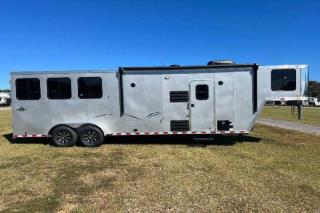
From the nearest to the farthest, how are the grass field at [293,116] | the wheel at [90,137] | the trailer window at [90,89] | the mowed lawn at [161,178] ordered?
the mowed lawn at [161,178] → the wheel at [90,137] → the trailer window at [90,89] → the grass field at [293,116]

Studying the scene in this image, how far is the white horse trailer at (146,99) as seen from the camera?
1268 cm

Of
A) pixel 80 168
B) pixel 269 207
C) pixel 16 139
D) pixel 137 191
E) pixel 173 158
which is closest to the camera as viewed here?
pixel 269 207

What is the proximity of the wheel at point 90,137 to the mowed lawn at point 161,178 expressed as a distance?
1.35ft

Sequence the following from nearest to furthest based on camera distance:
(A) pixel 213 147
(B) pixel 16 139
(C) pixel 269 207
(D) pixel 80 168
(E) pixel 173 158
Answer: (C) pixel 269 207 → (D) pixel 80 168 → (E) pixel 173 158 → (A) pixel 213 147 → (B) pixel 16 139

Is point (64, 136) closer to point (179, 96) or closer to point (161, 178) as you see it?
point (179, 96)

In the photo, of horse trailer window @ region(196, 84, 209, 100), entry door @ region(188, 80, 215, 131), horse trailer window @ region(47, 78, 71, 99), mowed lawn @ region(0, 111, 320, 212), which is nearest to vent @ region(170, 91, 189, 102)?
entry door @ region(188, 80, 215, 131)

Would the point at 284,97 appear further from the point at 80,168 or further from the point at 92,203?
the point at 92,203

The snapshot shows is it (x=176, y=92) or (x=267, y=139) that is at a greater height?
(x=176, y=92)

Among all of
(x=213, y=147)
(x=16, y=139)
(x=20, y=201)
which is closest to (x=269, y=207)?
(x=20, y=201)

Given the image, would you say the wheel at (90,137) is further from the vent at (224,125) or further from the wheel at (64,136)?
the vent at (224,125)

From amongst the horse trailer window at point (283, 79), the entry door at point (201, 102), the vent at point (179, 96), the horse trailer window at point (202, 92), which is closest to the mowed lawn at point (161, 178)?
the entry door at point (201, 102)

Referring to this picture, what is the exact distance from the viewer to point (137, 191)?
6.94m

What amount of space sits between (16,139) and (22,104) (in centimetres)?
215

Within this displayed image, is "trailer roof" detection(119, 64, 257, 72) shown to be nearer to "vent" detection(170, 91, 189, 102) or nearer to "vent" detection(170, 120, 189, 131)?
"vent" detection(170, 91, 189, 102)
